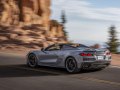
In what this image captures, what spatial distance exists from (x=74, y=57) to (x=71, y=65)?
0.39 meters

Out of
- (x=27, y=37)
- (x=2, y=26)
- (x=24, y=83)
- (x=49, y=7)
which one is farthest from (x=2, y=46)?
(x=24, y=83)

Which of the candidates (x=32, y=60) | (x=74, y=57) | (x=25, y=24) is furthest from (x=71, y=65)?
(x=25, y=24)

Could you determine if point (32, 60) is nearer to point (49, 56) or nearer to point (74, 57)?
point (49, 56)

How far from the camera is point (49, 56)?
15.3 m

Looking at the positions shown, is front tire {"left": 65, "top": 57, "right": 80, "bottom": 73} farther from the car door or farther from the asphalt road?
the car door

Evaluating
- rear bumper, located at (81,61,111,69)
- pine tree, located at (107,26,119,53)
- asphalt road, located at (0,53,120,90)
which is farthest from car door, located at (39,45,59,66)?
pine tree, located at (107,26,119,53)

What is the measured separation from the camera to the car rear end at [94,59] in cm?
1374

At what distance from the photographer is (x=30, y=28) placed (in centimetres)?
→ 4716

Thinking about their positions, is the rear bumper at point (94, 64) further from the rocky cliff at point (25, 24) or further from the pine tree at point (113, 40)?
the pine tree at point (113, 40)

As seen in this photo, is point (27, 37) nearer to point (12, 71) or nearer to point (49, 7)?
point (49, 7)

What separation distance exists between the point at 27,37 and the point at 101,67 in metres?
28.0

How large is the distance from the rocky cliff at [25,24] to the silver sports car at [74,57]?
22597mm

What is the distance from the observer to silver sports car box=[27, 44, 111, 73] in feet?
45.2

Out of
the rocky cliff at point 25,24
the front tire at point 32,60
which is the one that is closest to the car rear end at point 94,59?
the front tire at point 32,60
